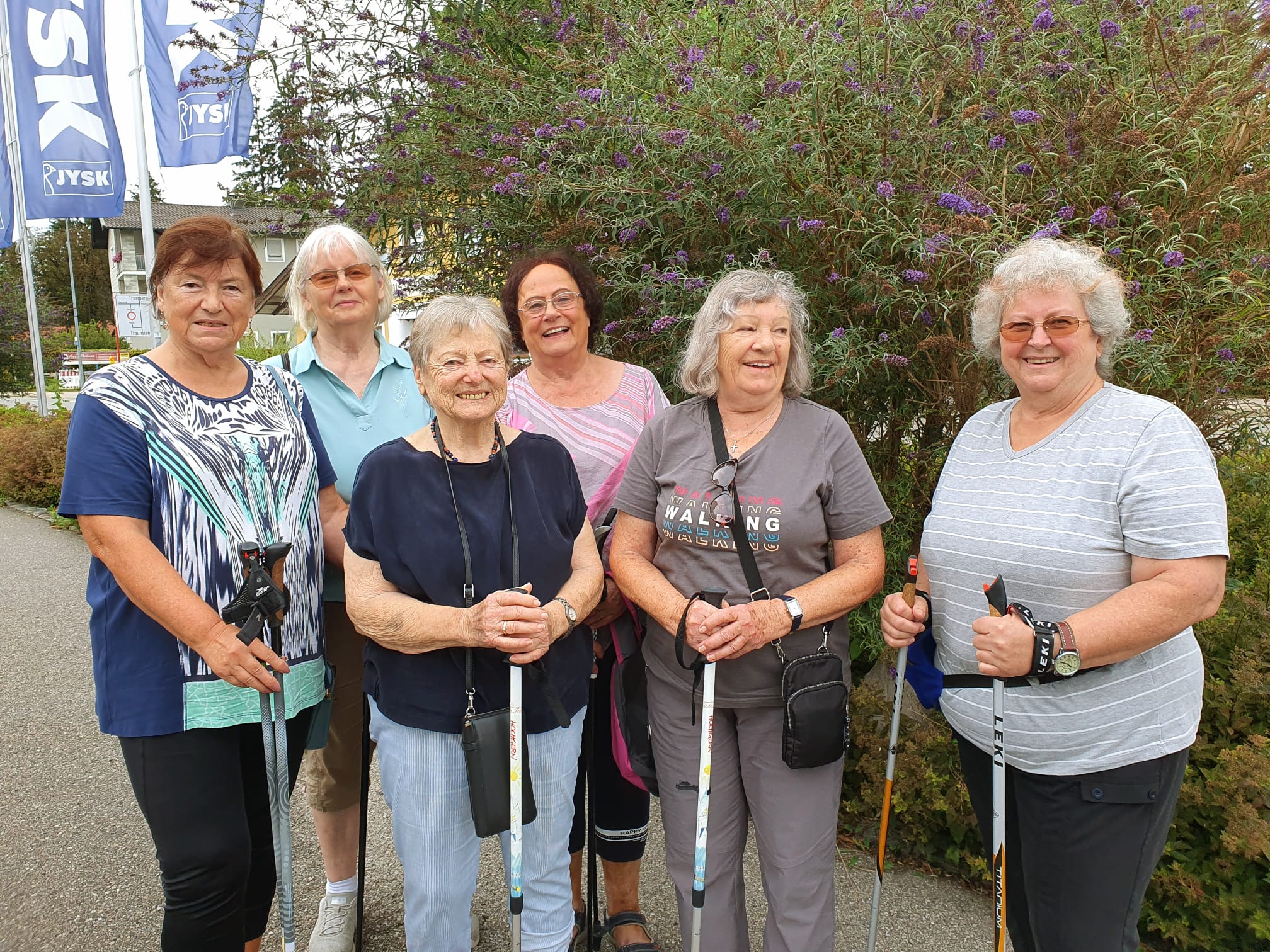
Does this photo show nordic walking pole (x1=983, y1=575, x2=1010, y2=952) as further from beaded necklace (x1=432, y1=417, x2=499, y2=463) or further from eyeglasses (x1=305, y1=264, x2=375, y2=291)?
eyeglasses (x1=305, y1=264, x2=375, y2=291)

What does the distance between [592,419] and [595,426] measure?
30 mm

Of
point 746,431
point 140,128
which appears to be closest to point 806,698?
point 746,431

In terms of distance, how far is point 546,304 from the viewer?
8.90ft

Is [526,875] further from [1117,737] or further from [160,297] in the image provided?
[160,297]

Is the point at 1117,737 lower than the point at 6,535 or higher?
higher

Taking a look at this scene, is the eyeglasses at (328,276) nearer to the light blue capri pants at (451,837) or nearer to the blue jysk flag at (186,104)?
the light blue capri pants at (451,837)

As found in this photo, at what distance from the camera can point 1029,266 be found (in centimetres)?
195

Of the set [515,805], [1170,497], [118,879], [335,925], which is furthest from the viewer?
[118,879]

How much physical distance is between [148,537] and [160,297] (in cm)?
62

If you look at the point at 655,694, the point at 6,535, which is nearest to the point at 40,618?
the point at 6,535

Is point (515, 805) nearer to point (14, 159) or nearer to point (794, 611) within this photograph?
point (794, 611)

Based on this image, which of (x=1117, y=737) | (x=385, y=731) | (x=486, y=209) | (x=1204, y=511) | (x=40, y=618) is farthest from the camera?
(x=40, y=618)

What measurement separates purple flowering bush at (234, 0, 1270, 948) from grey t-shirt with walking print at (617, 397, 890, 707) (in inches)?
27.7

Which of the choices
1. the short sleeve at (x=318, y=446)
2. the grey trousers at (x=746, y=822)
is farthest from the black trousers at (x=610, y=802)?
the short sleeve at (x=318, y=446)
